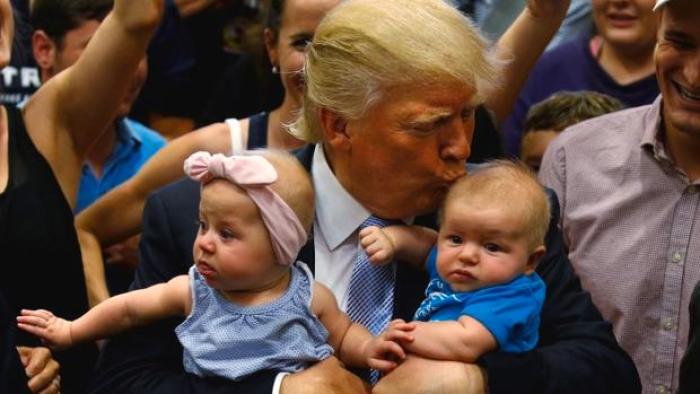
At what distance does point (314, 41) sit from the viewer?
3357mm

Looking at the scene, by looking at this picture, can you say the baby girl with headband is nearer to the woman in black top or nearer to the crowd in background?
the crowd in background

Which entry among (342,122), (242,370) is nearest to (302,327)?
(242,370)

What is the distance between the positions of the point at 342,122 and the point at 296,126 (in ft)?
0.60

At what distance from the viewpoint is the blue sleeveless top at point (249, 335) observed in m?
3.11

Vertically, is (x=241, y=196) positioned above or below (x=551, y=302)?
above

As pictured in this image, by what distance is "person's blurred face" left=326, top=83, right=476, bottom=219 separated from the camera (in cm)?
320

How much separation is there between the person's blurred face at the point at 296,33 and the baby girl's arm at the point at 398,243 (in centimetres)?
100

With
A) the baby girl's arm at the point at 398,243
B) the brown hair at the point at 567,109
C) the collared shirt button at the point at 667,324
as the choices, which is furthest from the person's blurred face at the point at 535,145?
the baby girl's arm at the point at 398,243

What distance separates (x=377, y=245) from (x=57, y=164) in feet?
3.40

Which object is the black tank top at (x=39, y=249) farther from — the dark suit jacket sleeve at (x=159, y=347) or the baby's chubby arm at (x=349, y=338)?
the baby's chubby arm at (x=349, y=338)

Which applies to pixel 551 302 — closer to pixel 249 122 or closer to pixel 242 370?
pixel 242 370

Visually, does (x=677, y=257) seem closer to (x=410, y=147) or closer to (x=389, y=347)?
(x=410, y=147)

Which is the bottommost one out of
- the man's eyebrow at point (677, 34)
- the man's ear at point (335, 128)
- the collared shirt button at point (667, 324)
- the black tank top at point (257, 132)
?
the collared shirt button at point (667, 324)

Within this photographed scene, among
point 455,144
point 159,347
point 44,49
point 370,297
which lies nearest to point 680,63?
point 455,144
